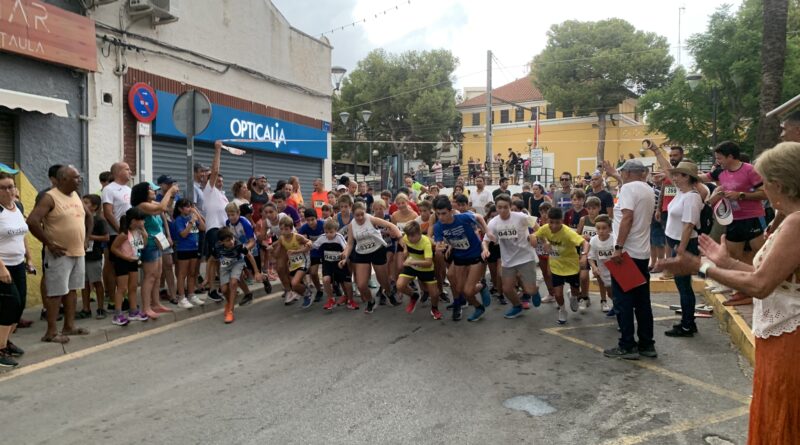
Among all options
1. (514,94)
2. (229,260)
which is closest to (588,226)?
(229,260)

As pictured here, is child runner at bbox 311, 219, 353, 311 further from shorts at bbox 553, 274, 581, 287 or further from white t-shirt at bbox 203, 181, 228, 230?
shorts at bbox 553, 274, 581, 287

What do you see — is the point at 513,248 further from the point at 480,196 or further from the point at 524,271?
the point at 480,196

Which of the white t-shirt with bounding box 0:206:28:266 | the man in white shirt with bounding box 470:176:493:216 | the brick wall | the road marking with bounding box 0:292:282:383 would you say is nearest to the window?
the brick wall

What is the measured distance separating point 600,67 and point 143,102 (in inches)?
1617

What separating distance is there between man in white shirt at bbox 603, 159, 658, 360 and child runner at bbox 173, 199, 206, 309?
18.3ft

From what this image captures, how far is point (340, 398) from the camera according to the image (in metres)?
4.57

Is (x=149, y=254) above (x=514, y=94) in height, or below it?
below

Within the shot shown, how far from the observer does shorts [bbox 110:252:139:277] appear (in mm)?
6945

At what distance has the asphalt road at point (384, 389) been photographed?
3930 mm

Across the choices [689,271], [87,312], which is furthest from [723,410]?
[87,312]

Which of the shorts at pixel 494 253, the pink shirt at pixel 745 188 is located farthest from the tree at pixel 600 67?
the pink shirt at pixel 745 188

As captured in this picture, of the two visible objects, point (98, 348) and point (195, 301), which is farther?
point (195, 301)

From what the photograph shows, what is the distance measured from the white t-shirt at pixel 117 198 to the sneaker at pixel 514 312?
527 centimetres

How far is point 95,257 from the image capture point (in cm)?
729
